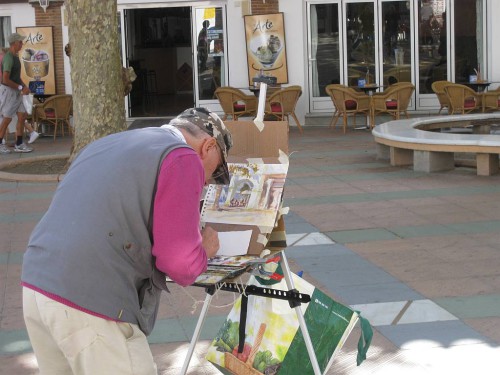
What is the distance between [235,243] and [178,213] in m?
0.72

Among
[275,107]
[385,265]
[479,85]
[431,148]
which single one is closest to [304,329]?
[385,265]

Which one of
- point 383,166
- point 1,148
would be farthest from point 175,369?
point 1,148

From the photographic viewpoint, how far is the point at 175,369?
493 centimetres

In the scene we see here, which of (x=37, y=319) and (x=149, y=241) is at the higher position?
(x=149, y=241)

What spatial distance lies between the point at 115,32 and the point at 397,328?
6.73m

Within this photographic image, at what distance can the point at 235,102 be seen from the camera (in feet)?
56.1

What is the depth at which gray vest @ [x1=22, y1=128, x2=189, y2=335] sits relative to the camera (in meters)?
2.88

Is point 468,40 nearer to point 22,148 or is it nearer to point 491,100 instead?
point 491,100

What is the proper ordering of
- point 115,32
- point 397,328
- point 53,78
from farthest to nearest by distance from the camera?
point 53,78, point 115,32, point 397,328

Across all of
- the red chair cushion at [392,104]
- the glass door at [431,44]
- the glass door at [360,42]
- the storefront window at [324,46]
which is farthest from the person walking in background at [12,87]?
the glass door at [431,44]

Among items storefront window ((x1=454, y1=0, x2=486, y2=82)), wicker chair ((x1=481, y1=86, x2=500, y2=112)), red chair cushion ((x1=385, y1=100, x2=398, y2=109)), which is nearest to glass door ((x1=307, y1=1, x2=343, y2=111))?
red chair cushion ((x1=385, y1=100, x2=398, y2=109))

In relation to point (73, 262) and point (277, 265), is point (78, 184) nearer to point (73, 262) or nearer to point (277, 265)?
point (73, 262)

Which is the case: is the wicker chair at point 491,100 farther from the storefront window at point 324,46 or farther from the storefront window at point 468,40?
the storefront window at point 324,46

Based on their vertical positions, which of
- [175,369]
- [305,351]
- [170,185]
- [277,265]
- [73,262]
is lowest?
[175,369]
